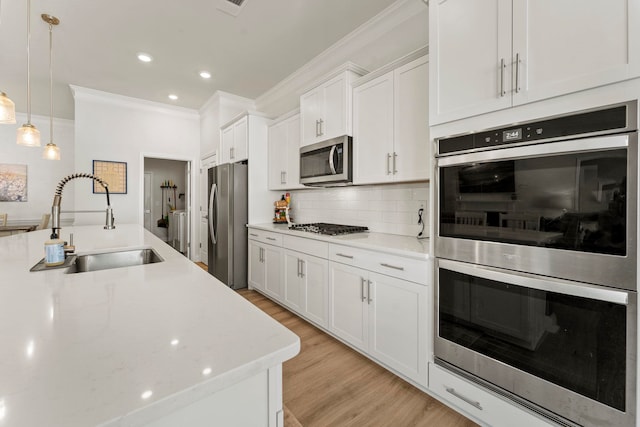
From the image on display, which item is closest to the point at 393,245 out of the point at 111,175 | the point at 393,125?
the point at 393,125

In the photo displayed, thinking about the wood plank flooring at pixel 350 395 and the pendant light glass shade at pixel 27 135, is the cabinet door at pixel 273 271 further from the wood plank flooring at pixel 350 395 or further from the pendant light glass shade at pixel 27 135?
the pendant light glass shade at pixel 27 135

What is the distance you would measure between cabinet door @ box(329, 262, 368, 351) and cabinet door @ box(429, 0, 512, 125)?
1210 millimetres

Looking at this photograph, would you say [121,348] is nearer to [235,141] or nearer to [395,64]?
[395,64]

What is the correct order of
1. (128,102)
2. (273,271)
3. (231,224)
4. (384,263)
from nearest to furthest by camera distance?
(384,263) < (273,271) < (231,224) < (128,102)

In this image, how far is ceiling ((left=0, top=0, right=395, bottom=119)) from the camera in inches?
97.3

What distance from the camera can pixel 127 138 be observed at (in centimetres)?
466

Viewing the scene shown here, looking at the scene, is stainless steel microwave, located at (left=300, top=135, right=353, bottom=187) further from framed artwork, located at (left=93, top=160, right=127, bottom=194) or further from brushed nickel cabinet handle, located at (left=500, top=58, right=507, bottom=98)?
framed artwork, located at (left=93, top=160, right=127, bottom=194)

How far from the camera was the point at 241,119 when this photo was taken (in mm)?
3812

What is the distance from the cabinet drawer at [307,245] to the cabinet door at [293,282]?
0.08 meters

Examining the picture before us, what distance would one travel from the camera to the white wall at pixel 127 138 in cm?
430

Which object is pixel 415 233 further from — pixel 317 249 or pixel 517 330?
pixel 517 330

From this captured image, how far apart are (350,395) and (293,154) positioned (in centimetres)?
253

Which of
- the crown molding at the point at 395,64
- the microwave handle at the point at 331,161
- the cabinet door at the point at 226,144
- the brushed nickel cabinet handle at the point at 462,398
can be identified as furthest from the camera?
the cabinet door at the point at 226,144

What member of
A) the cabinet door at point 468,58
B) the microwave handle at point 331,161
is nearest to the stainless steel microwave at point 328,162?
the microwave handle at point 331,161
